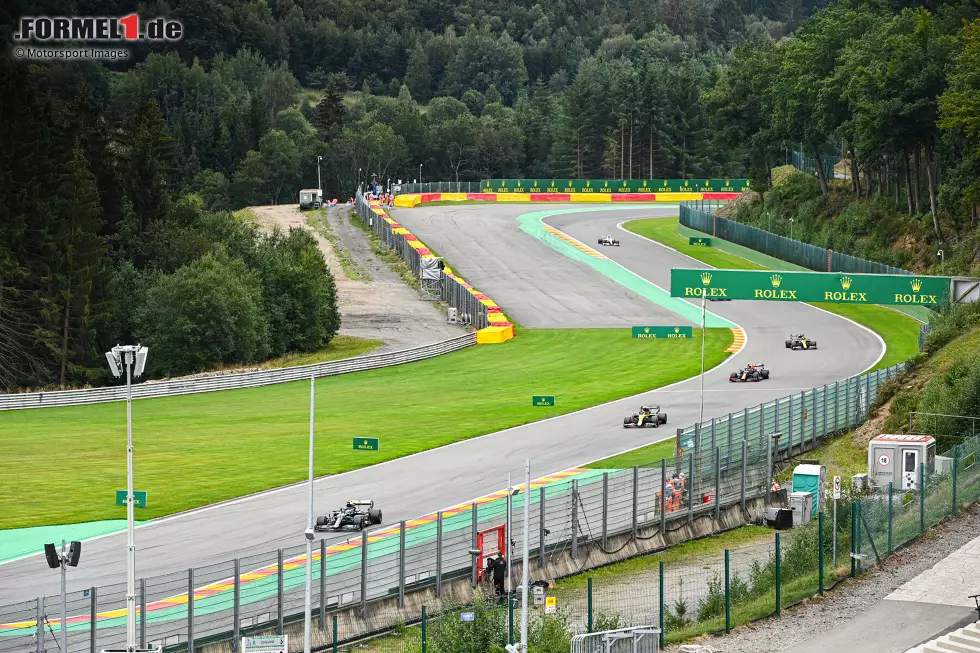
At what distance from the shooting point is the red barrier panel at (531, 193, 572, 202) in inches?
5940

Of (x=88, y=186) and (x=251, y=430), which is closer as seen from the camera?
(x=251, y=430)

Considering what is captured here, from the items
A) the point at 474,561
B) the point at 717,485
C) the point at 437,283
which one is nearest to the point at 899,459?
the point at 717,485

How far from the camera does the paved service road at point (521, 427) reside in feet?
121

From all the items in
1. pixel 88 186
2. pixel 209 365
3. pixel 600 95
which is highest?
pixel 600 95

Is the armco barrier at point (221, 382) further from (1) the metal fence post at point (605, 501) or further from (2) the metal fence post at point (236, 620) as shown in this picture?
(2) the metal fence post at point (236, 620)

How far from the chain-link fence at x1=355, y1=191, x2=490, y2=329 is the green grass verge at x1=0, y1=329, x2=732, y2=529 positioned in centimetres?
546

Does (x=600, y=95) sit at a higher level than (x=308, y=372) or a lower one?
higher

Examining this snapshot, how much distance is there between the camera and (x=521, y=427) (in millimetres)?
55125

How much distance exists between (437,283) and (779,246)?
84.0 ft

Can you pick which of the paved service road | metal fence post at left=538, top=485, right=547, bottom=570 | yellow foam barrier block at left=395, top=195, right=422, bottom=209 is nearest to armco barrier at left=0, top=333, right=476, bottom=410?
the paved service road

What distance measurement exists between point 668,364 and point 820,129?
38761mm

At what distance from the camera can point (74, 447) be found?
52844mm

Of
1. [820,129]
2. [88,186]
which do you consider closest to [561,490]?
[88,186]

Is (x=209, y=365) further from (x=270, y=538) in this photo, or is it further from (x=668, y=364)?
(x=270, y=538)
